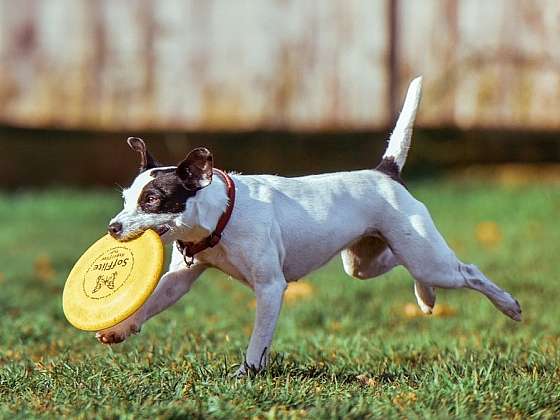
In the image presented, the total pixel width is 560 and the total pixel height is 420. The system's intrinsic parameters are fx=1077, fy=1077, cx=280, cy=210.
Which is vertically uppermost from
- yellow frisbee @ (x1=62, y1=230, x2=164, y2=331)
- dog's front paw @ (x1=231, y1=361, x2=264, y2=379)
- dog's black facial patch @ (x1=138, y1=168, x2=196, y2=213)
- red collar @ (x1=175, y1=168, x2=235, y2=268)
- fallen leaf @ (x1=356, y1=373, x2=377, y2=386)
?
dog's black facial patch @ (x1=138, y1=168, x2=196, y2=213)

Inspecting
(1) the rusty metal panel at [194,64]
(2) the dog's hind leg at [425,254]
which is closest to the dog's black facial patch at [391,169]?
(2) the dog's hind leg at [425,254]

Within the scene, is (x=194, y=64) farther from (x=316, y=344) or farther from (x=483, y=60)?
(x=316, y=344)

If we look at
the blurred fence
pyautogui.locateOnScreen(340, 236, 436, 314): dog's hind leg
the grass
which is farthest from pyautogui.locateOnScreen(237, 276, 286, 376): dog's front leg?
the blurred fence

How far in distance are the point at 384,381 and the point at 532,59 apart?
5.88m

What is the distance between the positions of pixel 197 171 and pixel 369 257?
128 cm

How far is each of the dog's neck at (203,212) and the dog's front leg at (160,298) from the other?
37 cm

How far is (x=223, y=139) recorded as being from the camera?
36.5 feet

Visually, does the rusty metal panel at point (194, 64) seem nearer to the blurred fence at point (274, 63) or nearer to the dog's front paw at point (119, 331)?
the blurred fence at point (274, 63)

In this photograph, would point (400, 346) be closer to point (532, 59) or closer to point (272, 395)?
point (272, 395)

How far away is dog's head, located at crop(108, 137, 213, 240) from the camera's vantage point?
4.21m

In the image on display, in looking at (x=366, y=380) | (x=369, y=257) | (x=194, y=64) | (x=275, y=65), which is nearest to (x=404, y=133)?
(x=369, y=257)

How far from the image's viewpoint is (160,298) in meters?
4.75

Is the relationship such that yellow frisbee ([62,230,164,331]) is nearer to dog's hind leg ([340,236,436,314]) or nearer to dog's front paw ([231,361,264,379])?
dog's front paw ([231,361,264,379])

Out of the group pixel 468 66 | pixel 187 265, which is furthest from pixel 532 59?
pixel 187 265
